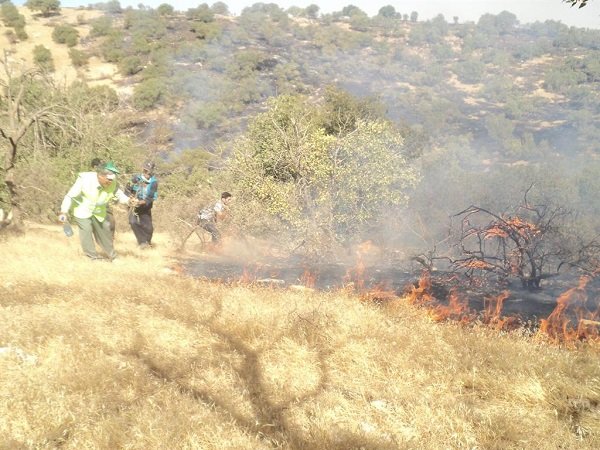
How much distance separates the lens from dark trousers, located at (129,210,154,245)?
435 inches

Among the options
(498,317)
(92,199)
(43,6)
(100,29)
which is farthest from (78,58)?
(498,317)

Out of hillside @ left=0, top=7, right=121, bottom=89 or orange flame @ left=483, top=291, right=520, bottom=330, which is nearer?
orange flame @ left=483, top=291, right=520, bottom=330

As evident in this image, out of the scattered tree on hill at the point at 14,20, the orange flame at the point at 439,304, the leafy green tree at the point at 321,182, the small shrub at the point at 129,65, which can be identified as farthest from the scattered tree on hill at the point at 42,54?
the orange flame at the point at 439,304

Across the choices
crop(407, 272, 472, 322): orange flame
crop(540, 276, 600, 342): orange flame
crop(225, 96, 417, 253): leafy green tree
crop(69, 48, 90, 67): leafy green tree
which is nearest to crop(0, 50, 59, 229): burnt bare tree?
crop(225, 96, 417, 253): leafy green tree

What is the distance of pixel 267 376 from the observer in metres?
4.75

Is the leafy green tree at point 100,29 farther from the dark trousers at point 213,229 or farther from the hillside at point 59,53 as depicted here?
the dark trousers at point 213,229

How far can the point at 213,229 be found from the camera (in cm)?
1293

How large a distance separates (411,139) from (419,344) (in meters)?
26.5

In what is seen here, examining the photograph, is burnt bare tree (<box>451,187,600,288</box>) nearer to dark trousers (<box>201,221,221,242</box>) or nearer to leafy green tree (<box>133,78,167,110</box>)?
dark trousers (<box>201,221,221,242</box>)

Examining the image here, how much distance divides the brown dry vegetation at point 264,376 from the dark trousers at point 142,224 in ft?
13.9

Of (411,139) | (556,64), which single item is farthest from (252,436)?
(556,64)

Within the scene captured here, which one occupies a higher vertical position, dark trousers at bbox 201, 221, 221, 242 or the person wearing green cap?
the person wearing green cap

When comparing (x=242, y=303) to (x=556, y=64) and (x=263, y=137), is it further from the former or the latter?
(x=556, y=64)

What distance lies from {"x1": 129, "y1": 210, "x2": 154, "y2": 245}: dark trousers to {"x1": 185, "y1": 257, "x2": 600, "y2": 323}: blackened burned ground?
4.20 ft
